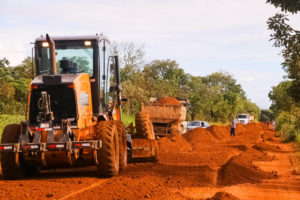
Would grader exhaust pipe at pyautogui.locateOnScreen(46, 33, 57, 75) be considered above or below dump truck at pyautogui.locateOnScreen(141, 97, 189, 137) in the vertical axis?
above

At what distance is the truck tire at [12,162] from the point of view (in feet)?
39.3

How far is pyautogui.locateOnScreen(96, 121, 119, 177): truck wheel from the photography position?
1193 cm

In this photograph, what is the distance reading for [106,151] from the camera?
11922 millimetres

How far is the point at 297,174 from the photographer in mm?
14828

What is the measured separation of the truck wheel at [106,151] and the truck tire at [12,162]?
1871mm

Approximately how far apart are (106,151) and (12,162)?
91.5 inches

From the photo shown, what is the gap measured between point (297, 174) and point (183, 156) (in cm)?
606

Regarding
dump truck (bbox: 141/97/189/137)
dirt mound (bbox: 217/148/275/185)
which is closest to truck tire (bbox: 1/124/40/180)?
dirt mound (bbox: 217/148/275/185)

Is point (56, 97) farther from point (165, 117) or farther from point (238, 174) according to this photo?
point (165, 117)

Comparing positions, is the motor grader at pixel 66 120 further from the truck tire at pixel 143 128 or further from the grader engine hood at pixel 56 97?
the truck tire at pixel 143 128

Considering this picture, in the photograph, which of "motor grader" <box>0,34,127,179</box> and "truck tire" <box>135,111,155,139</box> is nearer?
"motor grader" <box>0,34,127,179</box>

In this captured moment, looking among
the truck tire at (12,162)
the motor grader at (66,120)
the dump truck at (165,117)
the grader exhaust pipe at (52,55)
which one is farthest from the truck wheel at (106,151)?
the dump truck at (165,117)

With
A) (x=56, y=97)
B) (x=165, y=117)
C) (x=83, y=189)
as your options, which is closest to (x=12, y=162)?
(x=56, y=97)

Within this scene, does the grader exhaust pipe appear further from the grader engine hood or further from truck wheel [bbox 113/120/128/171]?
truck wheel [bbox 113/120/128/171]
